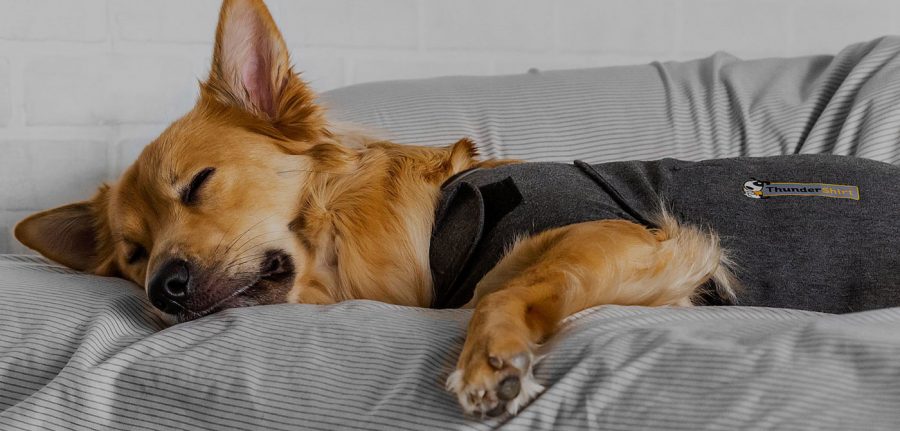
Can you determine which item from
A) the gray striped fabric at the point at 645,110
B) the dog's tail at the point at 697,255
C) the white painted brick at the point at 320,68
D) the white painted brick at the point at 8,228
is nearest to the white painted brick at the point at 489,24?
the white painted brick at the point at 320,68

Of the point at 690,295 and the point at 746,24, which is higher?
the point at 746,24

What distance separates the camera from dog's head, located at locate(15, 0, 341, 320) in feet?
5.22

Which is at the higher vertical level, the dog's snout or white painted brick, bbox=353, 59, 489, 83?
white painted brick, bbox=353, 59, 489, 83

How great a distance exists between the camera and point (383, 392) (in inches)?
43.4

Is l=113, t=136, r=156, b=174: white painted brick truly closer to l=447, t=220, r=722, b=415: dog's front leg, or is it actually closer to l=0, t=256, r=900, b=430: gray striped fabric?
l=0, t=256, r=900, b=430: gray striped fabric

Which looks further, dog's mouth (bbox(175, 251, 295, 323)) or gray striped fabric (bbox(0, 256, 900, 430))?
dog's mouth (bbox(175, 251, 295, 323))

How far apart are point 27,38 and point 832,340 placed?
7.31 ft

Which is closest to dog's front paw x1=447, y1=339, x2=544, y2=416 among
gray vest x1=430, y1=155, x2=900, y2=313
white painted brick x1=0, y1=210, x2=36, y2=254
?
gray vest x1=430, y1=155, x2=900, y2=313

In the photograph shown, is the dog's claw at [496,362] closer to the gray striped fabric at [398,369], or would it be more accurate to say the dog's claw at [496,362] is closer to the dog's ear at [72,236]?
the gray striped fabric at [398,369]

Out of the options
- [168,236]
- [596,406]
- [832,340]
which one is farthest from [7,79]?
[832,340]

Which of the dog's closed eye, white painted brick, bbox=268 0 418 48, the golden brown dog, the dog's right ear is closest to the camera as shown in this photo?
the golden brown dog

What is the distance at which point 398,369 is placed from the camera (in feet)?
3.72

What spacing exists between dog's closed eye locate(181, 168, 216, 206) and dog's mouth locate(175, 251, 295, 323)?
0.19 metres

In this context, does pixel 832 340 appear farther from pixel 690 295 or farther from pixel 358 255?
pixel 358 255
